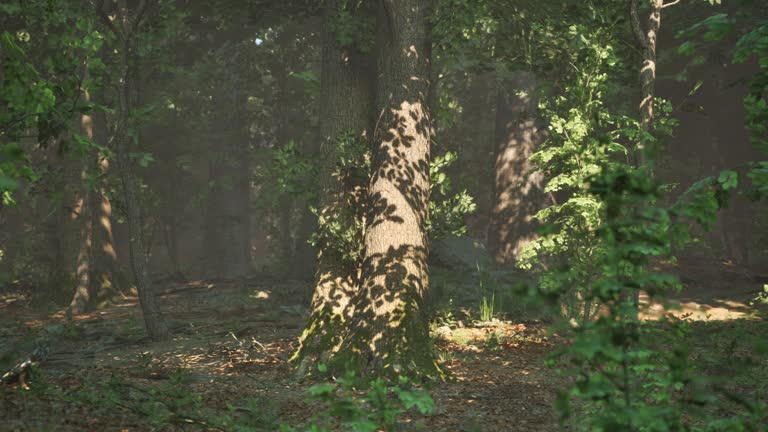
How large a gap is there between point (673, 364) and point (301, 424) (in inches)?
186

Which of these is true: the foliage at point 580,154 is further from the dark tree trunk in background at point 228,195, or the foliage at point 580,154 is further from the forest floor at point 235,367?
the dark tree trunk in background at point 228,195

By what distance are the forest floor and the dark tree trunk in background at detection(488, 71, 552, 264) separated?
3.87 metres

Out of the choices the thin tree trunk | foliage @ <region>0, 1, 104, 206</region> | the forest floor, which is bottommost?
the forest floor

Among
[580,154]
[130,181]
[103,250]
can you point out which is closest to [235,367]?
[130,181]

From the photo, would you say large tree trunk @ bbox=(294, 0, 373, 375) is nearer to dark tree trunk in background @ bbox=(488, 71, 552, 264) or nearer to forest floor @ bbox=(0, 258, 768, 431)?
forest floor @ bbox=(0, 258, 768, 431)

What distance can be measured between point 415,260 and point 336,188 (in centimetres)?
185

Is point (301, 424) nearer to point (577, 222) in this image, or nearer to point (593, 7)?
point (577, 222)

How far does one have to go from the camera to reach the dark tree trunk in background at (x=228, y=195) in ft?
83.6

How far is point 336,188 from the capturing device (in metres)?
10.0

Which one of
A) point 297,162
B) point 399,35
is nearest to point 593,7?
point 399,35

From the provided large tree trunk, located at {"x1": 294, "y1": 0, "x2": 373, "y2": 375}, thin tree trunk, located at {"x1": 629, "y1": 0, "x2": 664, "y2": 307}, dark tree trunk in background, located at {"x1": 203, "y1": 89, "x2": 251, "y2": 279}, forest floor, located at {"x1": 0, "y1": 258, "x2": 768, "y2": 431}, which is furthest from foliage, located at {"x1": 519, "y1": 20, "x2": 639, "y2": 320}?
dark tree trunk in background, located at {"x1": 203, "y1": 89, "x2": 251, "y2": 279}

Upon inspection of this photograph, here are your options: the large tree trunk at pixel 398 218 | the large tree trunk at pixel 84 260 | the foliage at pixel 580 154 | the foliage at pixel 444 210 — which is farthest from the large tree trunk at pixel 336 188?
the large tree trunk at pixel 84 260

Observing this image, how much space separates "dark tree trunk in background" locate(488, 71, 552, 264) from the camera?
16719mm

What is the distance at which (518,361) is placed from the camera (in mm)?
9586
